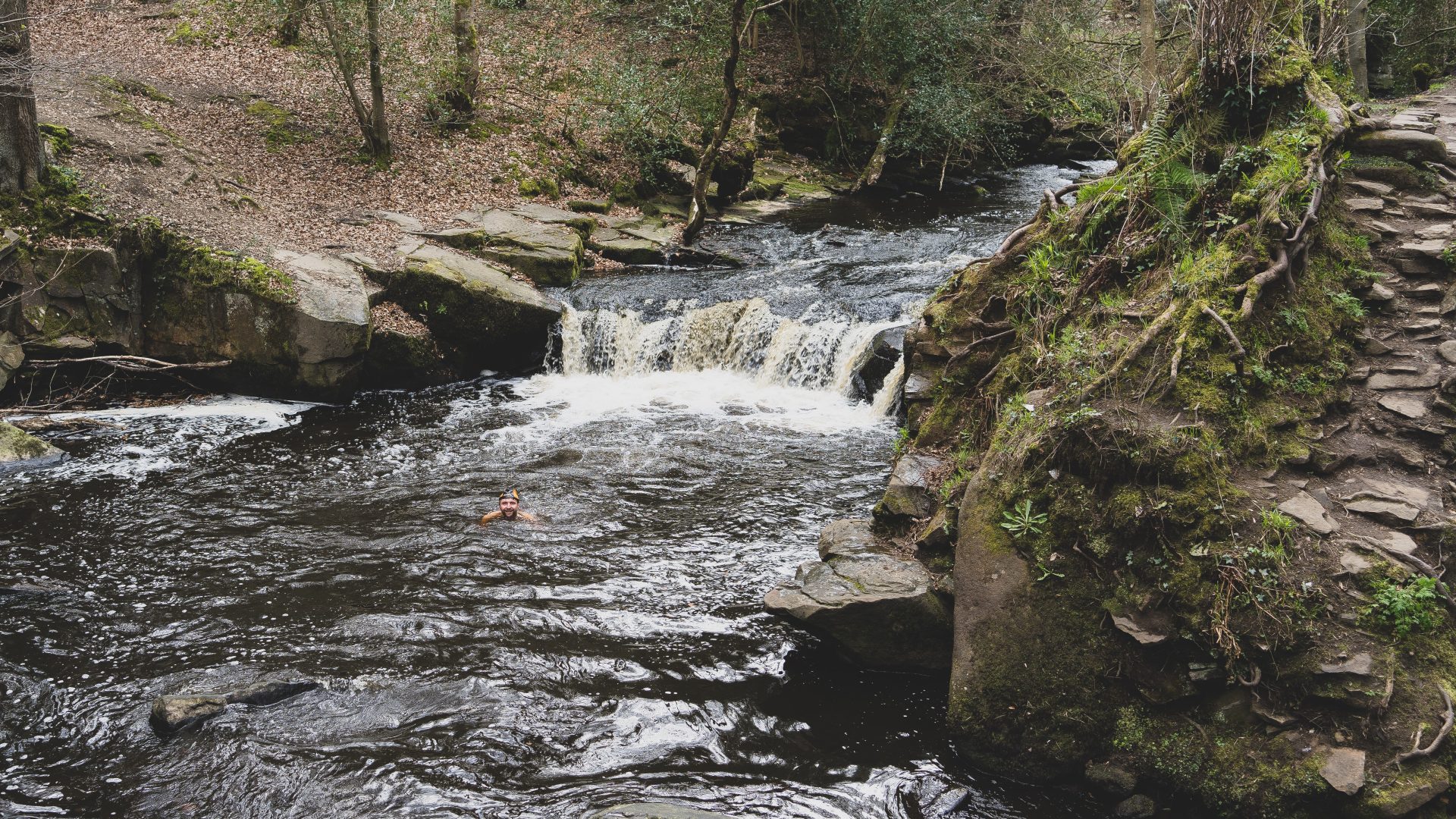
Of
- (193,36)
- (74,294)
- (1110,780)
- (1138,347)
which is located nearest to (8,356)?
(74,294)

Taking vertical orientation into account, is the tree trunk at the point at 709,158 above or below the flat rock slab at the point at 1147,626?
above

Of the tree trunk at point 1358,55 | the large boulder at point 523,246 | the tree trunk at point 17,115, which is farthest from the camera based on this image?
the large boulder at point 523,246

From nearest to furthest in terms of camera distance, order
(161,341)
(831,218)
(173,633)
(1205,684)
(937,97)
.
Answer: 1. (1205,684)
2. (173,633)
3. (161,341)
4. (831,218)
5. (937,97)

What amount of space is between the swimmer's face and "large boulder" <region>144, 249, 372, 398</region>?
4.42m

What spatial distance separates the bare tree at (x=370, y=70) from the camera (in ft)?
48.0

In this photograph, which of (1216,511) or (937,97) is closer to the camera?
(1216,511)

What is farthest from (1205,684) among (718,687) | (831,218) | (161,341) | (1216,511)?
(831,218)

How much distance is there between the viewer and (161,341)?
11000 mm

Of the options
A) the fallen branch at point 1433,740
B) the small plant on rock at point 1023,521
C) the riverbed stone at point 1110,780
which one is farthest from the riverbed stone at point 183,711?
the fallen branch at point 1433,740

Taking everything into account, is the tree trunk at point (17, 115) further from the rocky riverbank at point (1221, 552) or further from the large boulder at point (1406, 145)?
the large boulder at point (1406, 145)

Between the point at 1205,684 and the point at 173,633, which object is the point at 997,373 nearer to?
the point at 1205,684

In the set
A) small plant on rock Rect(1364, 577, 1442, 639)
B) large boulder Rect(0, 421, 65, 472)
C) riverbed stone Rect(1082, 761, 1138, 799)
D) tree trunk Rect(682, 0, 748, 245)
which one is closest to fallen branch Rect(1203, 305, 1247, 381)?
small plant on rock Rect(1364, 577, 1442, 639)

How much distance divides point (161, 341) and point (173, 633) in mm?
6286

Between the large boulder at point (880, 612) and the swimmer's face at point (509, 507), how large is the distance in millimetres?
3164
